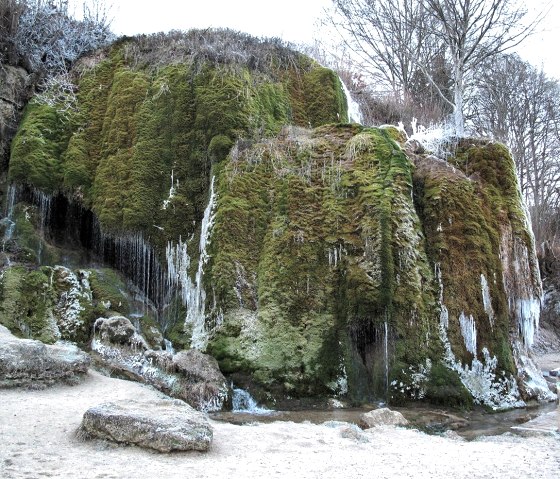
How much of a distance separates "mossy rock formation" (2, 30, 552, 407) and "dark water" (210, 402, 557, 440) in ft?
1.28

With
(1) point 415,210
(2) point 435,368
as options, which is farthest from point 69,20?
(2) point 435,368

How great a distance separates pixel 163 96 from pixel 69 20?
5398mm

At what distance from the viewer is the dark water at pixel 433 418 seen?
28.0 feet

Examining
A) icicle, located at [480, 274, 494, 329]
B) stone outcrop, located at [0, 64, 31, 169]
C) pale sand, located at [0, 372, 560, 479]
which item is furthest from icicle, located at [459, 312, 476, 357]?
stone outcrop, located at [0, 64, 31, 169]

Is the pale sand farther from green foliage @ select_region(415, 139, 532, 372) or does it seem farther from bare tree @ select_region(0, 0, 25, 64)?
bare tree @ select_region(0, 0, 25, 64)

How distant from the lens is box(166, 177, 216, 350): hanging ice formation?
35.8 feet

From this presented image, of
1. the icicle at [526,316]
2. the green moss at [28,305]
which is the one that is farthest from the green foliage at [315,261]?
the green moss at [28,305]

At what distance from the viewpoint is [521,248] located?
12.1 metres

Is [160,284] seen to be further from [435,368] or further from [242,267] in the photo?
[435,368]

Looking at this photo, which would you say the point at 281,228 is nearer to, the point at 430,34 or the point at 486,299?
the point at 486,299

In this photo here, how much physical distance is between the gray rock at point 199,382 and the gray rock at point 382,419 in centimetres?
238

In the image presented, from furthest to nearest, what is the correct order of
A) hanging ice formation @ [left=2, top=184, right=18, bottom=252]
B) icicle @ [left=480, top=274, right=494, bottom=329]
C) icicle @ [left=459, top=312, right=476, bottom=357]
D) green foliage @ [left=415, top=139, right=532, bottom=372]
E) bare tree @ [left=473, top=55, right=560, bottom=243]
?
bare tree @ [left=473, top=55, right=560, bottom=243] → hanging ice formation @ [left=2, top=184, right=18, bottom=252] → icicle @ [left=480, top=274, right=494, bottom=329] → green foliage @ [left=415, top=139, right=532, bottom=372] → icicle @ [left=459, top=312, right=476, bottom=357]

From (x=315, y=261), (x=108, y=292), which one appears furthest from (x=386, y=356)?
(x=108, y=292)

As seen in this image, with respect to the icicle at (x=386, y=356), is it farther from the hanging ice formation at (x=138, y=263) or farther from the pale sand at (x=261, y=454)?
the hanging ice formation at (x=138, y=263)
